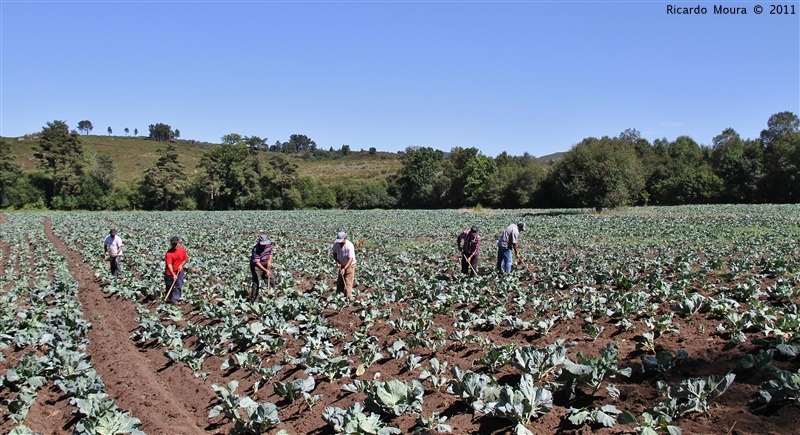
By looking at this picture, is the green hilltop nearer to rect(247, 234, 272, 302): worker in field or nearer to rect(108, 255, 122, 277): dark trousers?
rect(108, 255, 122, 277): dark trousers

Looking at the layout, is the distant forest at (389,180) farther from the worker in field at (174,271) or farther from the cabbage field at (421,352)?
the worker in field at (174,271)

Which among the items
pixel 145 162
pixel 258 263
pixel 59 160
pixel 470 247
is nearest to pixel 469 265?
pixel 470 247

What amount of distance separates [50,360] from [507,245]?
10.2 metres

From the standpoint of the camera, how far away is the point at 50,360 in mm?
7602

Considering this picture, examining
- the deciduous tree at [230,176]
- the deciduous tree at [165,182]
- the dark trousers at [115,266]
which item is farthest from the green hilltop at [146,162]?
the dark trousers at [115,266]

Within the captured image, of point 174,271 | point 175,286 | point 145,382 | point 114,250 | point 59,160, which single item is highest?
point 59,160

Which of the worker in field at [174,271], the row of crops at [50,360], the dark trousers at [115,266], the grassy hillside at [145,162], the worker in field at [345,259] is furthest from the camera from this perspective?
the grassy hillside at [145,162]

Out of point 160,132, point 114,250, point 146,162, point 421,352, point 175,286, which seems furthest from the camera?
point 160,132

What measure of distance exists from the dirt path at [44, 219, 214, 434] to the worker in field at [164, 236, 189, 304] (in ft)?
3.28

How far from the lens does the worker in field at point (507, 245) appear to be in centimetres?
1360

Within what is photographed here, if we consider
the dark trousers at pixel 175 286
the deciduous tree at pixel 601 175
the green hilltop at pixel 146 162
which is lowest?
the dark trousers at pixel 175 286

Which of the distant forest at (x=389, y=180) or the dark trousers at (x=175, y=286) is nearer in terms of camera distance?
the dark trousers at (x=175, y=286)

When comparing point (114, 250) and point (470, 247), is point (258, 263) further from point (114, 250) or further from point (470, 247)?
point (114, 250)

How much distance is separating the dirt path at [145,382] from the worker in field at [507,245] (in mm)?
8492
